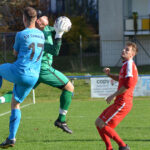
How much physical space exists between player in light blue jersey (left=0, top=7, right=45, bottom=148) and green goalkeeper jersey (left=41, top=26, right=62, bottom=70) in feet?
1.04

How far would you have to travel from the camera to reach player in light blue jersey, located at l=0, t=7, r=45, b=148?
664cm

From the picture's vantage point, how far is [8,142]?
6.96 metres

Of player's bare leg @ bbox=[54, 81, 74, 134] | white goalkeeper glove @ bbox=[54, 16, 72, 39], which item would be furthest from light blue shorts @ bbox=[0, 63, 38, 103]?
white goalkeeper glove @ bbox=[54, 16, 72, 39]

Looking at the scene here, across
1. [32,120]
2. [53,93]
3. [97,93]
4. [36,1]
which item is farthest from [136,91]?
[36,1]

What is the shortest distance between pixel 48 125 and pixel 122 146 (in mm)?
4184

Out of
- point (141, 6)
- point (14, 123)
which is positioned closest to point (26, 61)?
point (14, 123)

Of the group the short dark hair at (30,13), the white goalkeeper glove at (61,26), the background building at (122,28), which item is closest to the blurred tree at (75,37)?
the background building at (122,28)

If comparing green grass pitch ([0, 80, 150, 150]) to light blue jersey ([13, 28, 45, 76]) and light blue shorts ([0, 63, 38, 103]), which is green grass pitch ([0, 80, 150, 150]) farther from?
light blue jersey ([13, 28, 45, 76])

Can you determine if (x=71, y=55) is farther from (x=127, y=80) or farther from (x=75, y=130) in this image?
(x=127, y=80)

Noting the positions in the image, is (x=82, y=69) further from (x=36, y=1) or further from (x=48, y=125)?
(x=48, y=125)

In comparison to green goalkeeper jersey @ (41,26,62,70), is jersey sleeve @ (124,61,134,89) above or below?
below

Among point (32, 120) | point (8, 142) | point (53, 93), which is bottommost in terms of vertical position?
point (53, 93)

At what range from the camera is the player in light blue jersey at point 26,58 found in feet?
21.8

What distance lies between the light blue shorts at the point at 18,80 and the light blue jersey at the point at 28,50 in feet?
0.23
